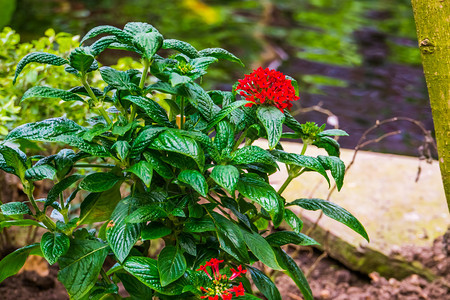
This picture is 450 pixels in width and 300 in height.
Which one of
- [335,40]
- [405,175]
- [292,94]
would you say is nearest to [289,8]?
[335,40]

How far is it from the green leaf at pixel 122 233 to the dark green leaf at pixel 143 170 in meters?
0.11

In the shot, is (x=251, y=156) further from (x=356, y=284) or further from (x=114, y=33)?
(x=356, y=284)

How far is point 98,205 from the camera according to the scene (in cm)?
134

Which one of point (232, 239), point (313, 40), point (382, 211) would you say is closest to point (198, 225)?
point (232, 239)

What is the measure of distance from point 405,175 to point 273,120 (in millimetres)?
2172

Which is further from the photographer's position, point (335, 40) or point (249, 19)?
point (249, 19)

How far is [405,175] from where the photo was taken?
3.05 m

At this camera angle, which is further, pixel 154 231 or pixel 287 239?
pixel 287 239

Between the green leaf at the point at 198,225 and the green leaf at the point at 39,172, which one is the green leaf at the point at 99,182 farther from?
the green leaf at the point at 198,225

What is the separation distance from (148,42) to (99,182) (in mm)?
337

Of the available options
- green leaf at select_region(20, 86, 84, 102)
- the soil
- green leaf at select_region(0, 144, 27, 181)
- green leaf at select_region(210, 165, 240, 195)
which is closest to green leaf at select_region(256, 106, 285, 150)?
green leaf at select_region(210, 165, 240, 195)

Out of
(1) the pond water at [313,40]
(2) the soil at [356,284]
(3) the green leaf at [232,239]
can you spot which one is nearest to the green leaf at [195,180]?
(3) the green leaf at [232,239]

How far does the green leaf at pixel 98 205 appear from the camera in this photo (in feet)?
4.34

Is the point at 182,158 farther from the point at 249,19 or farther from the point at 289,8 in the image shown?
the point at 289,8
